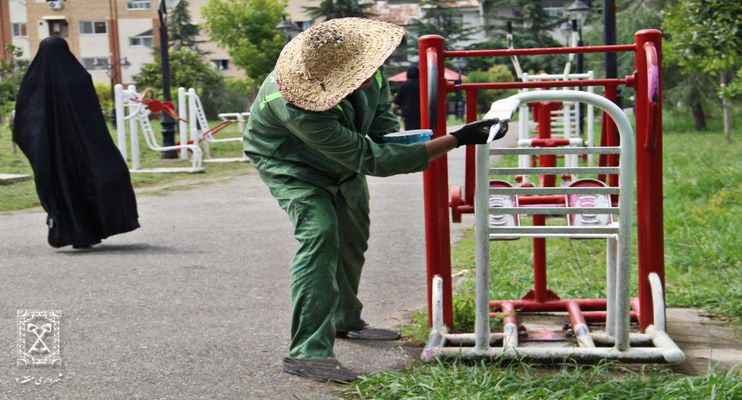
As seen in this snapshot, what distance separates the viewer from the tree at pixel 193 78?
43.4 meters

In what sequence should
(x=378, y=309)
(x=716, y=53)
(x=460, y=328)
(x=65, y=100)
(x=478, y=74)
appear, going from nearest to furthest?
(x=460, y=328), (x=378, y=309), (x=65, y=100), (x=716, y=53), (x=478, y=74)

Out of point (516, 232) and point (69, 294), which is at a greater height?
point (516, 232)

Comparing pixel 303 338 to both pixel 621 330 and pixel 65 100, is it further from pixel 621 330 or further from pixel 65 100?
pixel 65 100

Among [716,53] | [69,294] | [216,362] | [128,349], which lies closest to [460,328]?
[216,362]

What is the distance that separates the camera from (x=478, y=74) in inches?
2267

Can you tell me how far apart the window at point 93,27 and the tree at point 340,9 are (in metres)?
14.4

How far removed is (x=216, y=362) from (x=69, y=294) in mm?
2013

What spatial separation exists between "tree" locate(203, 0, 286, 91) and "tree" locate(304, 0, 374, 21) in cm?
1410

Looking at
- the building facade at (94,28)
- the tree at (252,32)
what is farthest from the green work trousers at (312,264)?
the building facade at (94,28)

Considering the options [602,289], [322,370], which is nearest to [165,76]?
[602,289]

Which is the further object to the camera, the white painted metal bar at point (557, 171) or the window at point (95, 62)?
the window at point (95, 62)

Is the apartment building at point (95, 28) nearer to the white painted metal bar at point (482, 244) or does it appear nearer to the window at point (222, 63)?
the window at point (222, 63)

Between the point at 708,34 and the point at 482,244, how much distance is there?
21.4ft

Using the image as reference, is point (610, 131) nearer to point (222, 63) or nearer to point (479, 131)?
point (479, 131)
